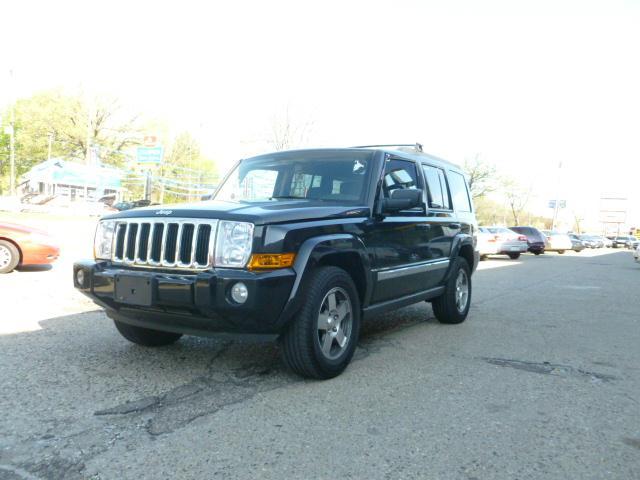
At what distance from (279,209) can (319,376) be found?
126cm

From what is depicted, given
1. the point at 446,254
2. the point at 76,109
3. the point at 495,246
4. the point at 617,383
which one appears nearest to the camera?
the point at 617,383

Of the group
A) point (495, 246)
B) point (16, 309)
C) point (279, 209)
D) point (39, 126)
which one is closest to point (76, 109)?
point (39, 126)

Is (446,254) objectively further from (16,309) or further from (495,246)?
(495,246)

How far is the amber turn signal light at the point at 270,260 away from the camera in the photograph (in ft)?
11.7

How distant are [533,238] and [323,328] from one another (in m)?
26.7

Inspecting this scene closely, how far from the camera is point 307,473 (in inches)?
102

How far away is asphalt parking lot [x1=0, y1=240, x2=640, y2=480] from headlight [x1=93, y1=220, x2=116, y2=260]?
864 mm

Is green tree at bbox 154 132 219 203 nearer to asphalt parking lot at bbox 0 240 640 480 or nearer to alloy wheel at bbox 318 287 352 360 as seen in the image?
asphalt parking lot at bbox 0 240 640 480

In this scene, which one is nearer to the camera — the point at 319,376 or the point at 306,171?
the point at 319,376

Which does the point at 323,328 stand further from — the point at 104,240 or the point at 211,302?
the point at 104,240

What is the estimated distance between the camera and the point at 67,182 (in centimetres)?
4353

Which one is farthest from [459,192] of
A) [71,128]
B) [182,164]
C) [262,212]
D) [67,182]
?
[182,164]

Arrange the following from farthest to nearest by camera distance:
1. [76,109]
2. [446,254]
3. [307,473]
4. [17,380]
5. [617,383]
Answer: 1. [76,109]
2. [446,254]
3. [617,383]
4. [17,380]
5. [307,473]

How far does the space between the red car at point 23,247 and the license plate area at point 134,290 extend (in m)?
→ 6.92
